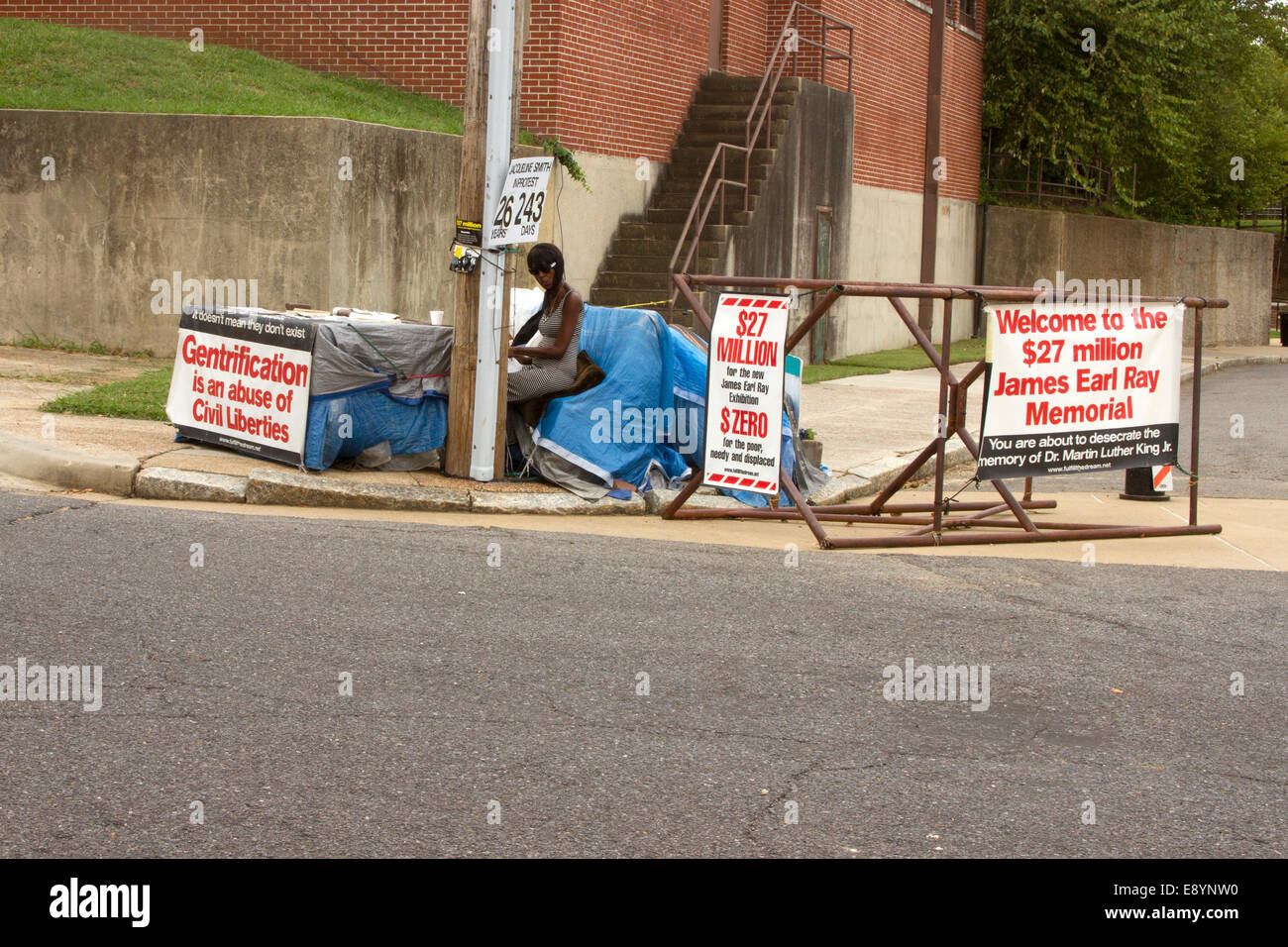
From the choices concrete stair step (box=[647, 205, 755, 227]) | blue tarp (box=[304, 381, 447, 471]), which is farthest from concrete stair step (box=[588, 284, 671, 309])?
blue tarp (box=[304, 381, 447, 471])

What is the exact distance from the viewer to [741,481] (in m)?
8.93

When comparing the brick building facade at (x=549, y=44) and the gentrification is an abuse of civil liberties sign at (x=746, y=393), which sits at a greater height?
the brick building facade at (x=549, y=44)

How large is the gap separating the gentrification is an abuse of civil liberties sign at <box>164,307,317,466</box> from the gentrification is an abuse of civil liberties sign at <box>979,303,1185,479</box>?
436 cm

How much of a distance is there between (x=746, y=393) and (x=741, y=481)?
21.3 inches

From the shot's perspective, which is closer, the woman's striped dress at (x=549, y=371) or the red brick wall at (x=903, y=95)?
the woman's striped dress at (x=549, y=371)

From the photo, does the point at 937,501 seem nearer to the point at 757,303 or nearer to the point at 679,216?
the point at 757,303

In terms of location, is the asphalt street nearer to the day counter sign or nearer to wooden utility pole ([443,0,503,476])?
wooden utility pole ([443,0,503,476])

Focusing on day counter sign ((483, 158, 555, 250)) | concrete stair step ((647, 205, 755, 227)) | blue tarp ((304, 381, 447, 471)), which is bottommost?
blue tarp ((304, 381, 447, 471))

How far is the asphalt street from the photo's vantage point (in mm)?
4191

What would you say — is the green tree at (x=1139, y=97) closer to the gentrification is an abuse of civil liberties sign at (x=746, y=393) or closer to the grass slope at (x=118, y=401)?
the grass slope at (x=118, y=401)

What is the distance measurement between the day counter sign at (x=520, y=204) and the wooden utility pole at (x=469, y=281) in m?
0.17

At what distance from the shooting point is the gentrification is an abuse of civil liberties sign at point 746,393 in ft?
28.7

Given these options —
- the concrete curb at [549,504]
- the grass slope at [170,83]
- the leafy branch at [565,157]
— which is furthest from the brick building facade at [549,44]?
the concrete curb at [549,504]

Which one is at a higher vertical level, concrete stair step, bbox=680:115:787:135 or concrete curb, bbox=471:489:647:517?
concrete stair step, bbox=680:115:787:135
